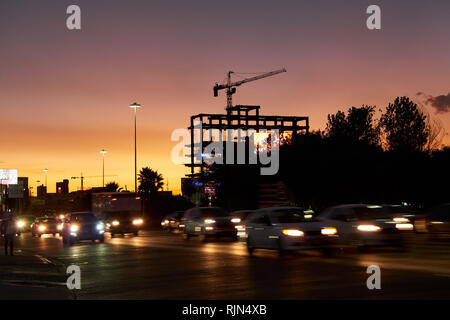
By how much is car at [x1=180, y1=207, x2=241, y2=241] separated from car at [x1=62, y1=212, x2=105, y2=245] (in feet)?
15.1

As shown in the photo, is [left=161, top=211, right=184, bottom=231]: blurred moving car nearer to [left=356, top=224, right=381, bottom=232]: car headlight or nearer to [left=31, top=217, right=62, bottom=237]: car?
[left=31, top=217, right=62, bottom=237]: car

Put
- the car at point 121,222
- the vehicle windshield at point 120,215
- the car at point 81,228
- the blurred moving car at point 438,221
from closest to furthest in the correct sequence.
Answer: the blurred moving car at point 438,221, the car at point 81,228, the car at point 121,222, the vehicle windshield at point 120,215

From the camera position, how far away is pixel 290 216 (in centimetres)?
2258

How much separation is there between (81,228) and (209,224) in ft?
23.1

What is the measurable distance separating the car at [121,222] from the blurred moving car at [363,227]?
2058cm

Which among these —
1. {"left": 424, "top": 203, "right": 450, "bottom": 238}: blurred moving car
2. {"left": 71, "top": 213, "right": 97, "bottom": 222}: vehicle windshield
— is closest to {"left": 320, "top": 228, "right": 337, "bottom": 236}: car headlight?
{"left": 424, "top": 203, "right": 450, "bottom": 238}: blurred moving car

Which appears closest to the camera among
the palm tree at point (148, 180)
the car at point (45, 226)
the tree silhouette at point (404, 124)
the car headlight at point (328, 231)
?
the car headlight at point (328, 231)

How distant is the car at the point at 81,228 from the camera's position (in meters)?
35.0

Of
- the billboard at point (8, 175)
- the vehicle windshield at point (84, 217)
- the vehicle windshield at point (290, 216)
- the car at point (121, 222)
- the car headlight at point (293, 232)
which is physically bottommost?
the car at point (121, 222)

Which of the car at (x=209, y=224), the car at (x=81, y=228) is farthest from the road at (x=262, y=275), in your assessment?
the car at (x=81, y=228)

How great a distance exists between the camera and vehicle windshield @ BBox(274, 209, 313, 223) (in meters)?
22.4

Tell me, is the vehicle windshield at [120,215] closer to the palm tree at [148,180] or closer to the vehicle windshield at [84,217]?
the vehicle windshield at [84,217]

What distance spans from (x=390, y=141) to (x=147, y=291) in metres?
84.9

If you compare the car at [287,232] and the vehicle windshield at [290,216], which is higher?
the vehicle windshield at [290,216]
